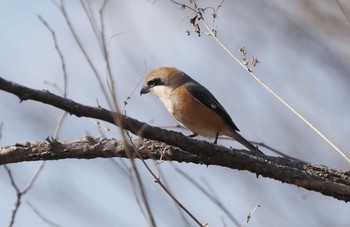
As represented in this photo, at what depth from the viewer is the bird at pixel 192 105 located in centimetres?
465

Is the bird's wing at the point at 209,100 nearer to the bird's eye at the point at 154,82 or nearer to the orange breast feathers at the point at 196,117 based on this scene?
the orange breast feathers at the point at 196,117

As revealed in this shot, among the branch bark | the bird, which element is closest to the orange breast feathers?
the bird

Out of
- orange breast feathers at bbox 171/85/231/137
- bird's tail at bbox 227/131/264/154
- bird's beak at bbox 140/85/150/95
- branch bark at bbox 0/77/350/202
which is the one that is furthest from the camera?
bird's beak at bbox 140/85/150/95

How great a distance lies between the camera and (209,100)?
473cm

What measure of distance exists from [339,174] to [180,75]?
75.6 inches

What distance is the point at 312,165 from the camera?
3254mm

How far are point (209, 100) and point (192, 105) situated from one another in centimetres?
14

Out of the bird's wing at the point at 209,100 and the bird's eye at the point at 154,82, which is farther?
the bird's eye at the point at 154,82

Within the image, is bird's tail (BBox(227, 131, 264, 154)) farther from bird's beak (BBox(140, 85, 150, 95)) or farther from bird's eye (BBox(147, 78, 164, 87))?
bird's beak (BBox(140, 85, 150, 95))

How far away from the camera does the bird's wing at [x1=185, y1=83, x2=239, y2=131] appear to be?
4.71 m

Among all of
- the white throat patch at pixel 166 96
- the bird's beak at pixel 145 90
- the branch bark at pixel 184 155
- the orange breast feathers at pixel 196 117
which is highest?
the bird's beak at pixel 145 90

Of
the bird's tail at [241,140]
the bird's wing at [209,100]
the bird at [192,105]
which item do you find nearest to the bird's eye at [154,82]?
the bird at [192,105]

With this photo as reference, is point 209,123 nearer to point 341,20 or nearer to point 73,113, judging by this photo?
point 341,20

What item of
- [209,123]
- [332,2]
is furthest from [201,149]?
[332,2]
